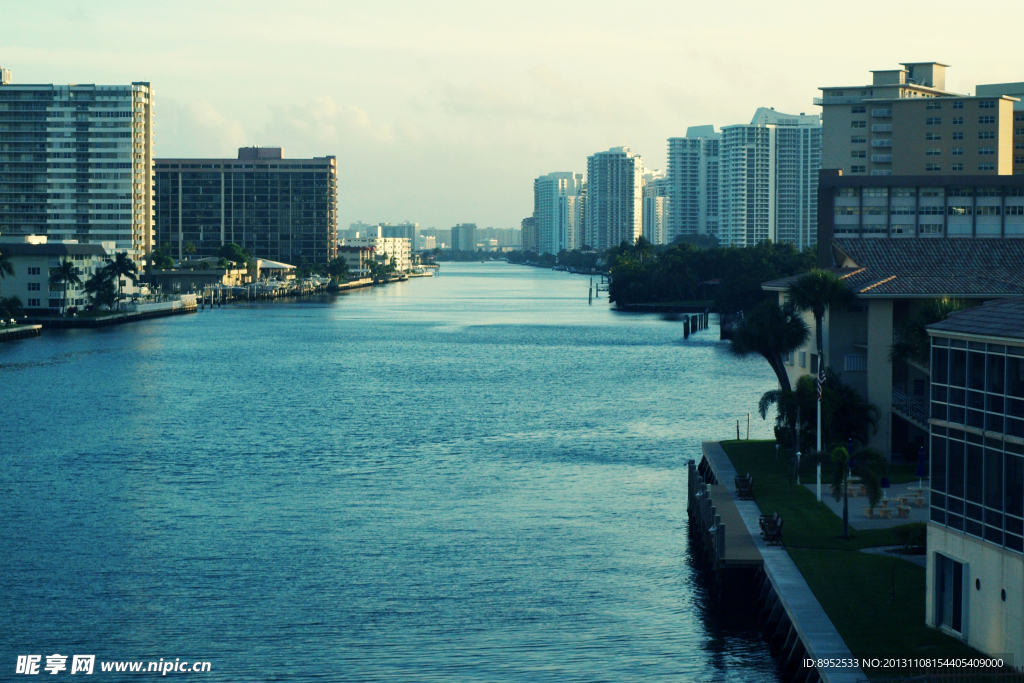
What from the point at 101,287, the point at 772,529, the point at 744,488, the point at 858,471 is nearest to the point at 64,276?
the point at 101,287

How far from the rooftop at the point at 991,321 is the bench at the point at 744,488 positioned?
1700 centimetres

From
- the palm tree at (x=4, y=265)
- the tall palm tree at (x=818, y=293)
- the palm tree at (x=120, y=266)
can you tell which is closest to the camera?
the tall palm tree at (x=818, y=293)

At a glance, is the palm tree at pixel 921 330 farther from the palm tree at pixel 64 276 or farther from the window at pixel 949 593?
the palm tree at pixel 64 276

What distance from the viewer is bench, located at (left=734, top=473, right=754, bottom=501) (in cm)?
4662

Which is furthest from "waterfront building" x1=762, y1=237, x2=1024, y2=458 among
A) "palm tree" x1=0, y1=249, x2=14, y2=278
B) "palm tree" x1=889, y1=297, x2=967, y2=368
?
"palm tree" x1=0, y1=249, x2=14, y2=278

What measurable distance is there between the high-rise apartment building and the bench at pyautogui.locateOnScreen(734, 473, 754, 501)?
13930 centimetres

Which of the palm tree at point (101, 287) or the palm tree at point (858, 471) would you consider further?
the palm tree at point (101, 287)

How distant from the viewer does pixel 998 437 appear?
90.7 feet

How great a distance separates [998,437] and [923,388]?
29603 mm

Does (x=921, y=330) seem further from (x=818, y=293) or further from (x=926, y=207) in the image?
(x=926, y=207)

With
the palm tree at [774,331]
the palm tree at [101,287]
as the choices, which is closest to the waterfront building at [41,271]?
the palm tree at [101,287]

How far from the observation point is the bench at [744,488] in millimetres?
46625

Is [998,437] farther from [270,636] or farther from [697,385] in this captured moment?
[697,385]

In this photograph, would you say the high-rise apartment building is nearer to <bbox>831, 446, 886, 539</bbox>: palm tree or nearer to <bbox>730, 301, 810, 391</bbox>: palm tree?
<bbox>730, 301, 810, 391</bbox>: palm tree
